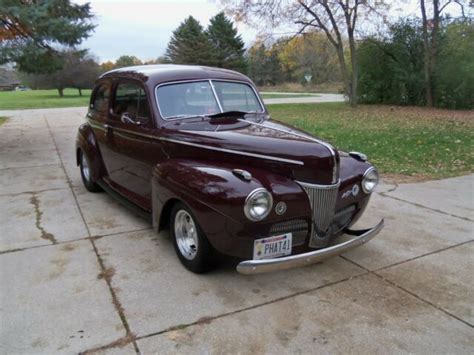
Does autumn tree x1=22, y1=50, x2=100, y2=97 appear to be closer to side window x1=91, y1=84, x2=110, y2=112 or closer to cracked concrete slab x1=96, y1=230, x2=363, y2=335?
side window x1=91, y1=84, x2=110, y2=112

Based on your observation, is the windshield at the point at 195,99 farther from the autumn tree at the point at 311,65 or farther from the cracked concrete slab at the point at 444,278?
the autumn tree at the point at 311,65

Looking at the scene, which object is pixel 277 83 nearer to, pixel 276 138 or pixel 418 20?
pixel 418 20

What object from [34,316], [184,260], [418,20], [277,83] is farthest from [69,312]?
[277,83]

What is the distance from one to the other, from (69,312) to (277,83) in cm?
5942

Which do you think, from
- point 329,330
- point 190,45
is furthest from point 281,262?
point 190,45

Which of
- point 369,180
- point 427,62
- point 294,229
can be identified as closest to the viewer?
point 294,229

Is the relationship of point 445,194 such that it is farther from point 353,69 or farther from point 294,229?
point 353,69

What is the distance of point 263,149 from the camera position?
351 centimetres

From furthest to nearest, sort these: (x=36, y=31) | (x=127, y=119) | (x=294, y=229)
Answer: (x=36, y=31), (x=127, y=119), (x=294, y=229)

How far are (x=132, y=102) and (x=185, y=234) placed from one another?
6.02 ft

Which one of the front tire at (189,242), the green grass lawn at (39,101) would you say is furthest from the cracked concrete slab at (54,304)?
the green grass lawn at (39,101)

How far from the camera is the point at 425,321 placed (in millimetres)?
2955

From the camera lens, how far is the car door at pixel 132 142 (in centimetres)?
435

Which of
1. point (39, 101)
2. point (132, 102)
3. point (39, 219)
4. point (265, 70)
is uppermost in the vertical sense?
point (265, 70)
